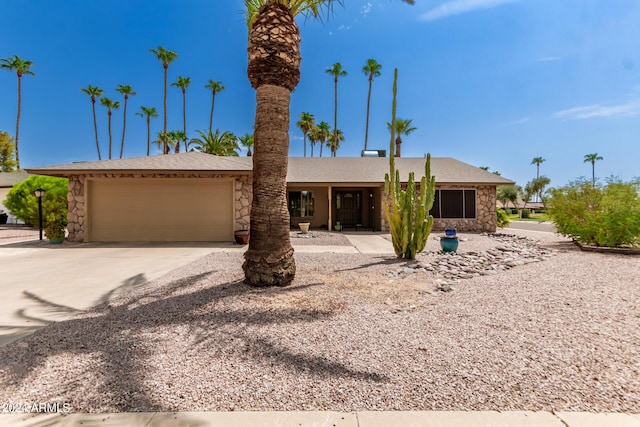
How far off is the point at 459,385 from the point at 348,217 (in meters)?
16.5

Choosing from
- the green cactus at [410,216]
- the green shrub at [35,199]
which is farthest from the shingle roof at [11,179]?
the green cactus at [410,216]

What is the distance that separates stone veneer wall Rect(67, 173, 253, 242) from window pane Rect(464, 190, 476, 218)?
1207cm

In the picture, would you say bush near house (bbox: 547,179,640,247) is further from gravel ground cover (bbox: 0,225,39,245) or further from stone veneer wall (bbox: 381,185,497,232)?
gravel ground cover (bbox: 0,225,39,245)

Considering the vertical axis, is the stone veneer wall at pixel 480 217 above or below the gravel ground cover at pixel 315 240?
above

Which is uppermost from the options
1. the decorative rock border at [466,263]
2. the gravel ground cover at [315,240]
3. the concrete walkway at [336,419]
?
the gravel ground cover at [315,240]

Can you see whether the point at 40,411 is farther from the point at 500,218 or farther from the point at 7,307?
the point at 500,218

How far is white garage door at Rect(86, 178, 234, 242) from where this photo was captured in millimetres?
12633

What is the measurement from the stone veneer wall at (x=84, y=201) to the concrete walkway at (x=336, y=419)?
10521mm

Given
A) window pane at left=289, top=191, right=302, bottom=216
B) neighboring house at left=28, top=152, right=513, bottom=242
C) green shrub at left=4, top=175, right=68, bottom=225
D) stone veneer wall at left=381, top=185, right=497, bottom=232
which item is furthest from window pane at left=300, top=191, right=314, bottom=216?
green shrub at left=4, top=175, right=68, bottom=225

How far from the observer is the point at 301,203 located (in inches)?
730

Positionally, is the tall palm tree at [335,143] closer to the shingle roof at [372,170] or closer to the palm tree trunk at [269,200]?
the shingle roof at [372,170]

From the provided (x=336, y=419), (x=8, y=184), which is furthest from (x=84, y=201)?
(x=8, y=184)

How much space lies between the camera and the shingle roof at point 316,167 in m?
12.0

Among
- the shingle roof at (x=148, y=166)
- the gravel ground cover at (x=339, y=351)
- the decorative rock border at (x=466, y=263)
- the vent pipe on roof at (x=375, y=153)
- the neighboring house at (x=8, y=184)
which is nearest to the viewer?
the gravel ground cover at (x=339, y=351)
